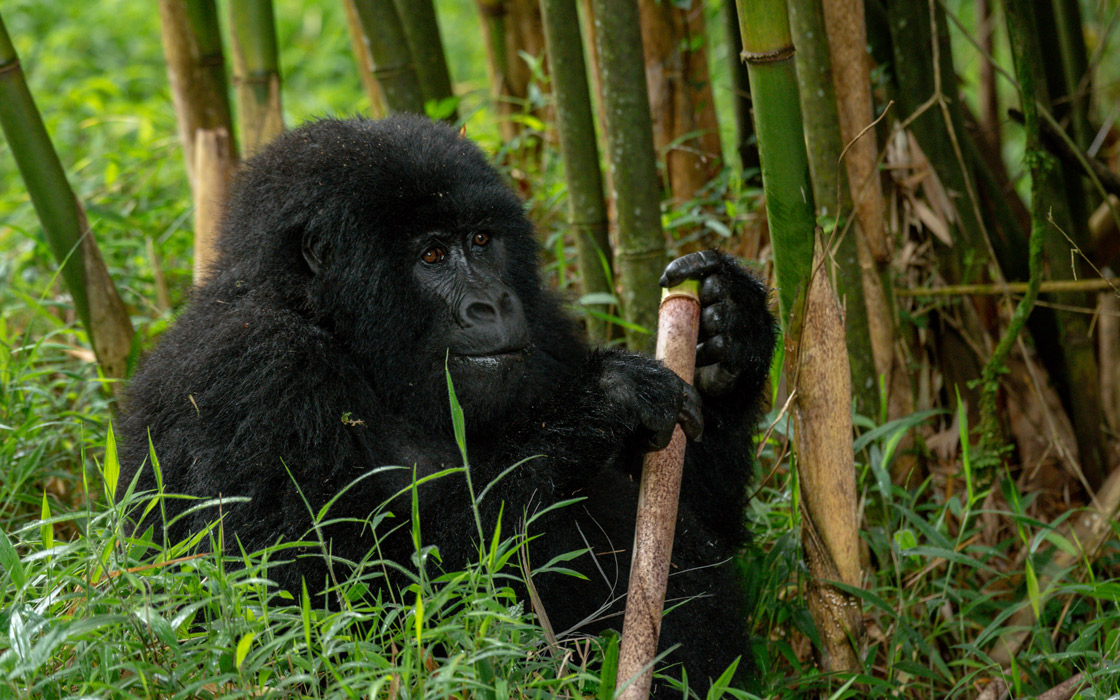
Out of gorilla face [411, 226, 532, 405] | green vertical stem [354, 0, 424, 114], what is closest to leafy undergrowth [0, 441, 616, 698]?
gorilla face [411, 226, 532, 405]

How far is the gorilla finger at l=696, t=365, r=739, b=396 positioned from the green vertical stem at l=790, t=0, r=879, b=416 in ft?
1.67

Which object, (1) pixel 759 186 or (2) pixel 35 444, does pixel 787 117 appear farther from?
(2) pixel 35 444

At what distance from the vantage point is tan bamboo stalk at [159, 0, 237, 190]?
14.1 feet

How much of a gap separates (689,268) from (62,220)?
6.74ft

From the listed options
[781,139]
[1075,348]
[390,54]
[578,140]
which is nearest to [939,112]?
[1075,348]

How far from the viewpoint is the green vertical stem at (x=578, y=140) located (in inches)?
136

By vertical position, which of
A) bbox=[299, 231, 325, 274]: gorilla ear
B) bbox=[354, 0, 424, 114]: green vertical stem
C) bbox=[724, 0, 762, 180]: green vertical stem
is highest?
bbox=[354, 0, 424, 114]: green vertical stem

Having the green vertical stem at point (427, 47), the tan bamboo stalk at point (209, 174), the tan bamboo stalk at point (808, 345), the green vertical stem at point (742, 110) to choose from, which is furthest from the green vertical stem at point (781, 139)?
the tan bamboo stalk at point (209, 174)

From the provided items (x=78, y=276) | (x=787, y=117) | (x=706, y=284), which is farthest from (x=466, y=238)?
(x=78, y=276)

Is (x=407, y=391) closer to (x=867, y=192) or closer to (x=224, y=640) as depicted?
(x=224, y=640)

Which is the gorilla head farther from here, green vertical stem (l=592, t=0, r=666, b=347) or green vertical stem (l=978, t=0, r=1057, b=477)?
green vertical stem (l=978, t=0, r=1057, b=477)

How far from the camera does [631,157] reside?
3303mm

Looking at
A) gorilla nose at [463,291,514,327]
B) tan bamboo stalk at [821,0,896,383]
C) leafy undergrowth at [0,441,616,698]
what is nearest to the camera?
leafy undergrowth at [0,441,616,698]

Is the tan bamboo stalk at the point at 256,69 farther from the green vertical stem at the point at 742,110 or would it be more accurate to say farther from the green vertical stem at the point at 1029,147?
the green vertical stem at the point at 1029,147
